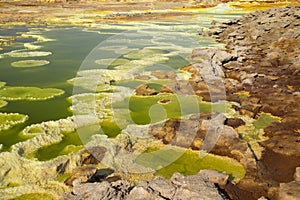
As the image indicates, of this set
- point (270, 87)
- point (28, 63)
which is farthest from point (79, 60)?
point (270, 87)

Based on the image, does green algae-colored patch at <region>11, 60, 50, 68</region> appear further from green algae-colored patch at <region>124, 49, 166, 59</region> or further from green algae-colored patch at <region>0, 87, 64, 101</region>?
green algae-colored patch at <region>124, 49, 166, 59</region>

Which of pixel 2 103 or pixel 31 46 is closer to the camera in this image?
pixel 2 103

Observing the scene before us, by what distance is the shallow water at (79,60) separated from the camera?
1259 cm

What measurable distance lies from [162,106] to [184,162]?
471 centimetres

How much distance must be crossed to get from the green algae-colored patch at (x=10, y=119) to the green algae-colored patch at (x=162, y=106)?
376cm

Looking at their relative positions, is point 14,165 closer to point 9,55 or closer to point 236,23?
point 9,55

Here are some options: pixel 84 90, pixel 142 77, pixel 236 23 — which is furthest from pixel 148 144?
pixel 236 23

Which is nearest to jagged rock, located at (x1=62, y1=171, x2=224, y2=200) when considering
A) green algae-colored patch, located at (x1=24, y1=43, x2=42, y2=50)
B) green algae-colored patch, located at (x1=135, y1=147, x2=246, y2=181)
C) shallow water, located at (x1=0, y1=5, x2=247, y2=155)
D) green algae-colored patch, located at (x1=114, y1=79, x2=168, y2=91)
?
green algae-colored patch, located at (x1=135, y1=147, x2=246, y2=181)

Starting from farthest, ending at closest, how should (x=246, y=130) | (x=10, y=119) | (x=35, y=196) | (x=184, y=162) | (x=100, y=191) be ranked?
(x=10, y=119) < (x=246, y=130) < (x=184, y=162) < (x=35, y=196) < (x=100, y=191)

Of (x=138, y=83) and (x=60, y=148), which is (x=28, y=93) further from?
(x=60, y=148)

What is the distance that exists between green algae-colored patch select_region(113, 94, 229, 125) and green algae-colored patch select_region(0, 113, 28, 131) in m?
3.76

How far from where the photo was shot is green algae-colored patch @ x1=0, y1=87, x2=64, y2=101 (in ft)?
46.4

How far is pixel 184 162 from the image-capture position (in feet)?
30.3

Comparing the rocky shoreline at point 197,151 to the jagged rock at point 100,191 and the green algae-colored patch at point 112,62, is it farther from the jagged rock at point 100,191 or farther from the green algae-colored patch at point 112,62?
the green algae-colored patch at point 112,62
